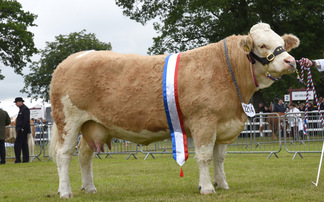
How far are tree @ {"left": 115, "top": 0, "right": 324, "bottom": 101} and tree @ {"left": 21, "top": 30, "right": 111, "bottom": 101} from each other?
66.5 ft

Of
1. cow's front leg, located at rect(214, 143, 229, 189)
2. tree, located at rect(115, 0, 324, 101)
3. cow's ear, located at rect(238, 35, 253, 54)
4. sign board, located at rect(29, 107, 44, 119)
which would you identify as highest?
tree, located at rect(115, 0, 324, 101)

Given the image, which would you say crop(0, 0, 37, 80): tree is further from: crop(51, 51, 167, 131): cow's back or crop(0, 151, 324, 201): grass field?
crop(51, 51, 167, 131): cow's back

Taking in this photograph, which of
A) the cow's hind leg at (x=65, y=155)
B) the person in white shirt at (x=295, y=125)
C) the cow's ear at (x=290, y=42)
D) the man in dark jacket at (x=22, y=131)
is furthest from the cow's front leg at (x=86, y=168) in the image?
the man in dark jacket at (x=22, y=131)

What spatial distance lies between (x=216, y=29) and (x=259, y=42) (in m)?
23.3

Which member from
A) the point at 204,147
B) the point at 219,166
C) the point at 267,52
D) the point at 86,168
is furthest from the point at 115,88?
the point at 267,52

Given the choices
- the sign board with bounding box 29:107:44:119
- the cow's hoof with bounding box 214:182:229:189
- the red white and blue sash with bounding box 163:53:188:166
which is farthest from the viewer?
the sign board with bounding box 29:107:44:119

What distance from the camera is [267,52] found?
682cm

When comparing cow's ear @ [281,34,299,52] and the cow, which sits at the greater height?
cow's ear @ [281,34,299,52]

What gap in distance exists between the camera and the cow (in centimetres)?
688

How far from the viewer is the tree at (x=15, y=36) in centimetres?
3631

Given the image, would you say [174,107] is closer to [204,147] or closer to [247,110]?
[204,147]

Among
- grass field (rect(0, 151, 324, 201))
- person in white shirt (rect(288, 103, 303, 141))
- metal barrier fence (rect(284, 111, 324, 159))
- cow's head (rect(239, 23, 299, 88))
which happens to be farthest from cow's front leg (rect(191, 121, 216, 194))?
person in white shirt (rect(288, 103, 303, 141))

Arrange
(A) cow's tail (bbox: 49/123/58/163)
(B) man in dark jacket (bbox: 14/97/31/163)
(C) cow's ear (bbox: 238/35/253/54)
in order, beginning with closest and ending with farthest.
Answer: (C) cow's ear (bbox: 238/35/253/54)
(A) cow's tail (bbox: 49/123/58/163)
(B) man in dark jacket (bbox: 14/97/31/163)

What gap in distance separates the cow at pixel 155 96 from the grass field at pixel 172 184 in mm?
457
